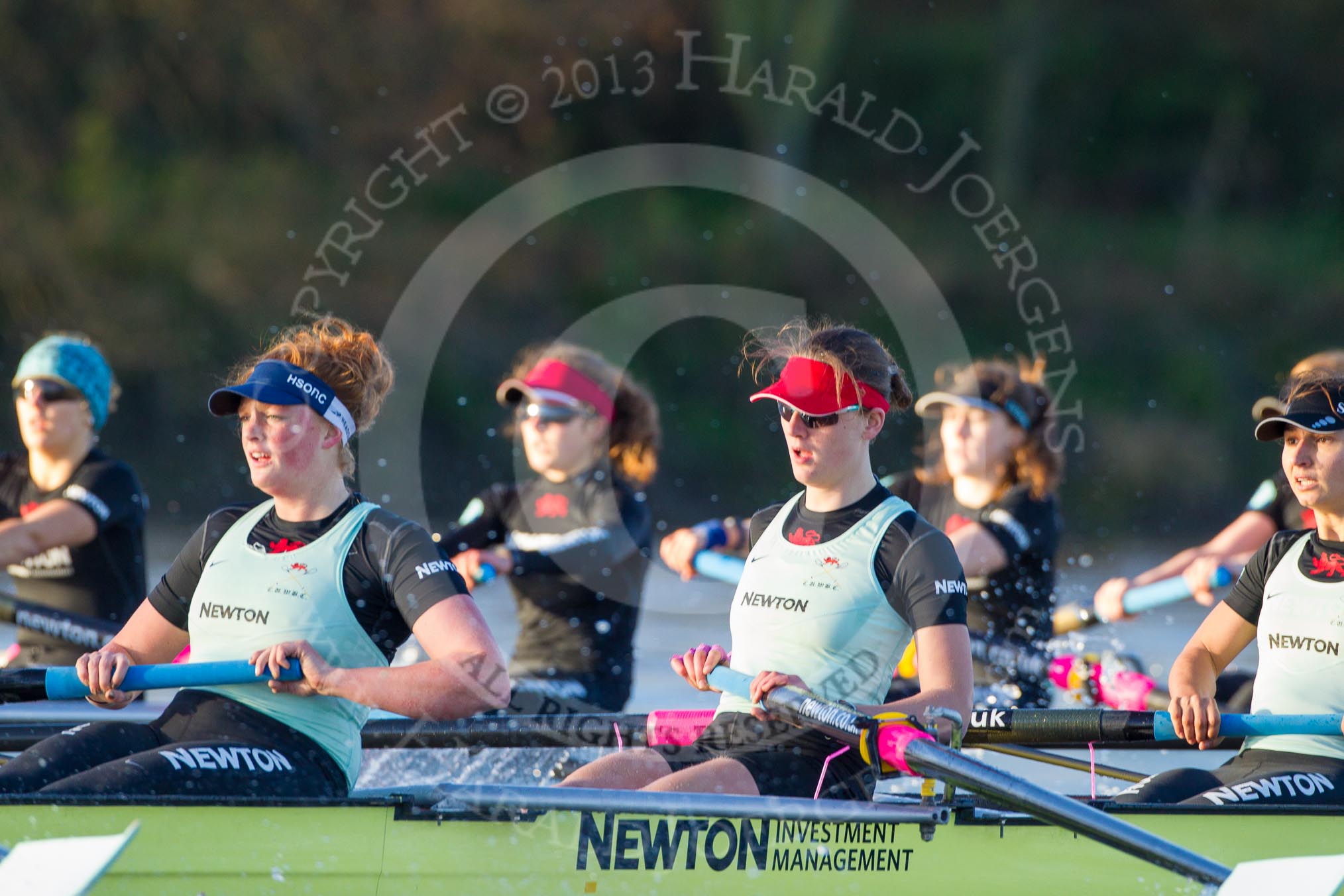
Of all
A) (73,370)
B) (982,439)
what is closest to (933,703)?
(982,439)

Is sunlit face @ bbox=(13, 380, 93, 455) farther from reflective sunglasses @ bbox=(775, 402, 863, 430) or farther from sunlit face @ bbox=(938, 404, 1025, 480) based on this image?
reflective sunglasses @ bbox=(775, 402, 863, 430)

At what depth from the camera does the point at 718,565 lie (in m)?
5.77

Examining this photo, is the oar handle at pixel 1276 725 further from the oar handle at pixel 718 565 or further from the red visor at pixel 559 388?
the red visor at pixel 559 388

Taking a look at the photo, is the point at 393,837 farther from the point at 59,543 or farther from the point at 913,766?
the point at 59,543

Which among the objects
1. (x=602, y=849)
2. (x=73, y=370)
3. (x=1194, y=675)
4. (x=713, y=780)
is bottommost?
(x=602, y=849)

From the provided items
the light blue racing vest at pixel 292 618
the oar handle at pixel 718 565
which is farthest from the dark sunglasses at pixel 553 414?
the light blue racing vest at pixel 292 618

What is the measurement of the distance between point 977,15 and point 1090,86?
188 cm

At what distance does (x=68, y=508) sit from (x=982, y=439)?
11.1 feet

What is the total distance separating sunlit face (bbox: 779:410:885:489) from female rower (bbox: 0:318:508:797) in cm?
80

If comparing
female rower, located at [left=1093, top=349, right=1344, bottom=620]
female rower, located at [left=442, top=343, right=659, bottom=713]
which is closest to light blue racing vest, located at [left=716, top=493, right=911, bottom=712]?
female rower, located at [left=442, top=343, right=659, bottom=713]

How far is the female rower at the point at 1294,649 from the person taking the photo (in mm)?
3691

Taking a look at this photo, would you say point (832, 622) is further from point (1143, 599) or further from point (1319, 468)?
point (1143, 599)

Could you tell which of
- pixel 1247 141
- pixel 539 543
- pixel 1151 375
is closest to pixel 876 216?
pixel 1151 375

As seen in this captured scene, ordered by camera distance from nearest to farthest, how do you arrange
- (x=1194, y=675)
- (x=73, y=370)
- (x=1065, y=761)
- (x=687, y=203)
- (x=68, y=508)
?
(x=1194, y=675) → (x=1065, y=761) → (x=68, y=508) → (x=73, y=370) → (x=687, y=203)
